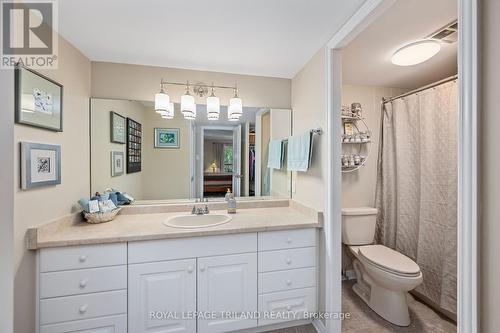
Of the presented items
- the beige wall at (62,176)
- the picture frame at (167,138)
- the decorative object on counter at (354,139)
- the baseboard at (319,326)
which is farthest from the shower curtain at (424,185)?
the beige wall at (62,176)

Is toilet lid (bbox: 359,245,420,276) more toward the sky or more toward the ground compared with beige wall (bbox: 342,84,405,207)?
more toward the ground

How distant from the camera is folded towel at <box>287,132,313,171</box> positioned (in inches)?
65.9

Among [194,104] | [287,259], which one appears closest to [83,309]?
[287,259]

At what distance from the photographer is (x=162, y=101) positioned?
178 centimetres

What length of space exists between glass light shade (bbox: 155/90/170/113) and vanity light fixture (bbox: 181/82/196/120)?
0.42ft

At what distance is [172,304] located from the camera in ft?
4.50

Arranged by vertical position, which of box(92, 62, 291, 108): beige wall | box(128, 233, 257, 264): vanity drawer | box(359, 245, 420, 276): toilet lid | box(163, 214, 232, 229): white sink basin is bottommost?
box(359, 245, 420, 276): toilet lid

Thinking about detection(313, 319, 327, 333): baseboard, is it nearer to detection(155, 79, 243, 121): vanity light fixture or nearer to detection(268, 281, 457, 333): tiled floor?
detection(268, 281, 457, 333): tiled floor

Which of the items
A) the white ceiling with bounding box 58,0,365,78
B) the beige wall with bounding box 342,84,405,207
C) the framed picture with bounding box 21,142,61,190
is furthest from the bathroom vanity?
the white ceiling with bounding box 58,0,365,78

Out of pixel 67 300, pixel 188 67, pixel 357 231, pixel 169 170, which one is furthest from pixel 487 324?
pixel 188 67

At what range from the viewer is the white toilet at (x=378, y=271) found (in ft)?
5.28

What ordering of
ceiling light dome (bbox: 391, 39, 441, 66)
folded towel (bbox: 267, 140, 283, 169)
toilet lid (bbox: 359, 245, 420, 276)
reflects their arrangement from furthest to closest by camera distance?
folded towel (bbox: 267, 140, 283, 169), toilet lid (bbox: 359, 245, 420, 276), ceiling light dome (bbox: 391, 39, 441, 66)

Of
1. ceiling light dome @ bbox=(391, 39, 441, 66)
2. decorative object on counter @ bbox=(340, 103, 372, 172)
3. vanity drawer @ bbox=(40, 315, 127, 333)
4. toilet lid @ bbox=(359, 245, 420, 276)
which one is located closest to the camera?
vanity drawer @ bbox=(40, 315, 127, 333)

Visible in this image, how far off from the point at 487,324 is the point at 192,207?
1817 mm
